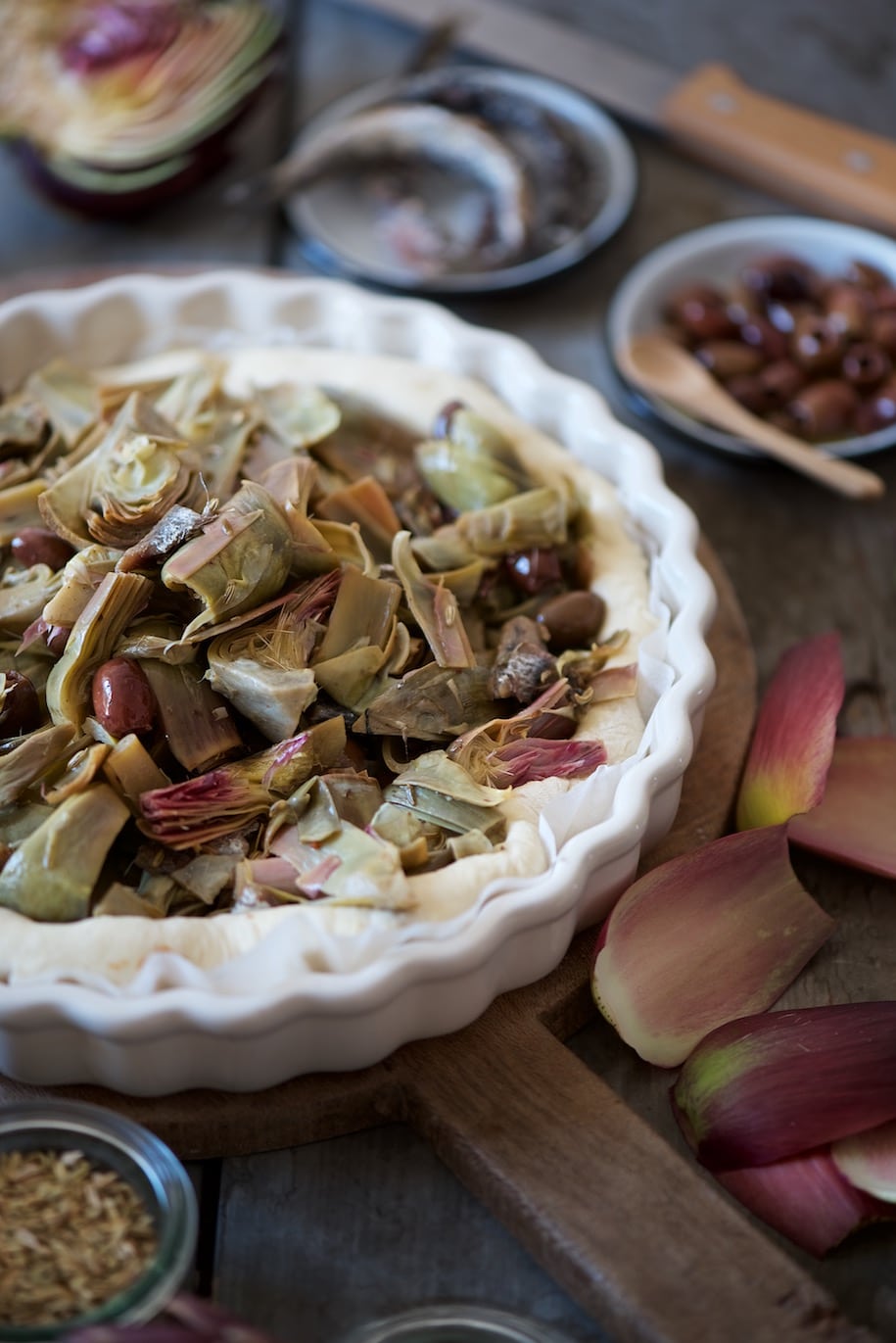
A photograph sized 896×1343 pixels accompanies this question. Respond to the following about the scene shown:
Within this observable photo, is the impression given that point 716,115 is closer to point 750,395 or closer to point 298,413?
point 750,395

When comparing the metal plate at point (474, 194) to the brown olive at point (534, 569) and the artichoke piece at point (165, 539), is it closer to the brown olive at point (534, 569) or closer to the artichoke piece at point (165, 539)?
the brown olive at point (534, 569)

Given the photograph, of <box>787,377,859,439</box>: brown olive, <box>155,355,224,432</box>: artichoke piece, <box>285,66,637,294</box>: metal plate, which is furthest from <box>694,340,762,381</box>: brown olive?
<box>155,355,224,432</box>: artichoke piece

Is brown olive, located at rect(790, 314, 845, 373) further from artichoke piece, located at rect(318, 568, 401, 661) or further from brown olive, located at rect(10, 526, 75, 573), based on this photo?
brown olive, located at rect(10, 526, 75, 573)

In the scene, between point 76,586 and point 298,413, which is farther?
point 298,413

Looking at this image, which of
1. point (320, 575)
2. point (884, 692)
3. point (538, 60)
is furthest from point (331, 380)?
point (538, 60)

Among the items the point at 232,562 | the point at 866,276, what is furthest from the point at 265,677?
the point at 866,276

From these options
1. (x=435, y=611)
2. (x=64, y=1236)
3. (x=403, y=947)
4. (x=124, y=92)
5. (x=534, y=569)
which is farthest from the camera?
(x=124, y=92)
